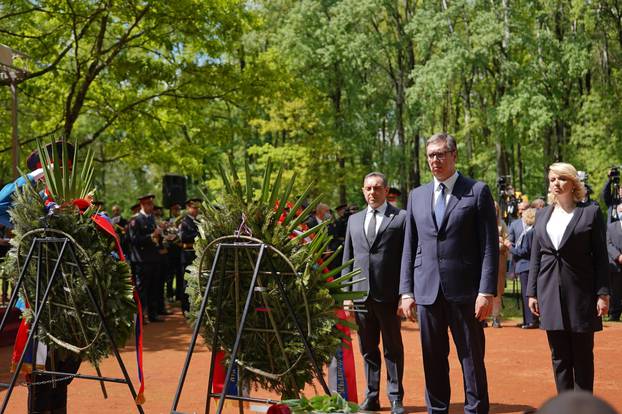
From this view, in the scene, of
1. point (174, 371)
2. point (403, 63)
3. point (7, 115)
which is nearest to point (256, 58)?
point (7, 115)

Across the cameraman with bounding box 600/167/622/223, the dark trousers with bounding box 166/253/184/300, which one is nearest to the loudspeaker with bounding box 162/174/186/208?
the dark trousers with bounding box 166/253/184/300

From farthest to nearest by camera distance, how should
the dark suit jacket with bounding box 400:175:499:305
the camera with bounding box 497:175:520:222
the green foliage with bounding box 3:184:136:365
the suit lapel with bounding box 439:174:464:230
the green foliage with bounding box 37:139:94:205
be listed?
1. the camera with bounding box 497:175:520:222
2. the suit lapel with bounding box 439:174:464:230
3. the dark suit jacket with bounding box 400:175:499:305
4. the green foliage with bounding box 37:139:94:205
5. the green foliage with bounding box 3:184:136:365

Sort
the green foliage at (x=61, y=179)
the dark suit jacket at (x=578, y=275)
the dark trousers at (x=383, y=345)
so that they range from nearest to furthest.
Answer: the green foliage at (x=61, y=179) < the dark suit jacket at (x=578, y=275) < the dark trousers at (x=383, y=345)

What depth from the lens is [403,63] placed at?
133 ft

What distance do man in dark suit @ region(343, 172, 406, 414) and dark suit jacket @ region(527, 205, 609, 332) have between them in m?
1.45

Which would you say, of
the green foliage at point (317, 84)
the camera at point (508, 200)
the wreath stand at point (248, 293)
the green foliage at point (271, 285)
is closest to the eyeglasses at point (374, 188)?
the green foliage at point (317, 84)

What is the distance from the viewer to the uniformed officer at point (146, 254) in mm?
13977

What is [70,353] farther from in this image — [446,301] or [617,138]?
[617,138]

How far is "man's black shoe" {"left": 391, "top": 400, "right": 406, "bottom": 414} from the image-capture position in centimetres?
636

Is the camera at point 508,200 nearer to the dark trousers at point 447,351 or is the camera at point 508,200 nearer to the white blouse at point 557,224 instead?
the white blouse at point 557,224

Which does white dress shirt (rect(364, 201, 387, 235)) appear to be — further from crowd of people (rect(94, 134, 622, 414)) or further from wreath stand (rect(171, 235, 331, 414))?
wreath stand (rect(171, 235, 331, 414))

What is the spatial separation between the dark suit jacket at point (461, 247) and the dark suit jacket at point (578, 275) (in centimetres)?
70

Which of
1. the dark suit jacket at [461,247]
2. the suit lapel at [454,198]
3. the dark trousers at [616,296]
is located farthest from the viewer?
the dark trousers at [616,296]

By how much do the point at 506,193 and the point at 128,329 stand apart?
15.5 m
